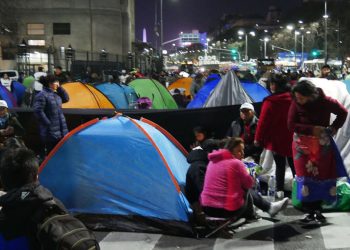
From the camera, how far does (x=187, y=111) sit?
9477mm

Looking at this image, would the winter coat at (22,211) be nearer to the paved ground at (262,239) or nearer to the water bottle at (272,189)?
the paved ground at (262,239)

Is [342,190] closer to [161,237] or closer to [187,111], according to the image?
[161,237]

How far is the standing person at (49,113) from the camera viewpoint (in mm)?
9113

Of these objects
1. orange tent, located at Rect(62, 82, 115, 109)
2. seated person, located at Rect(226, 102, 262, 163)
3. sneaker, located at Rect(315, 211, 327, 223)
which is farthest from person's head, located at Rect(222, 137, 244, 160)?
orange tent, located at Rect(62, 82, 115, 109)

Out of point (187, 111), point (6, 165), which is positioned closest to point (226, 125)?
point (187, 111)

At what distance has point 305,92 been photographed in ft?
21.0

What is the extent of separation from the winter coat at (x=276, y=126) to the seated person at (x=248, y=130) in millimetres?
838

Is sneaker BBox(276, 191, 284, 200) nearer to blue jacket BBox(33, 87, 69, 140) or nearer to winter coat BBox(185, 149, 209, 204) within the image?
winter coat BBox(185, 149, 209, 204)


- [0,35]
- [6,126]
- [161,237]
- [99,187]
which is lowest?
[161,237]

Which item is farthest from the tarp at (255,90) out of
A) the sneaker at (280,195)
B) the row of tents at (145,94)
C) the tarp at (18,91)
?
the tarp at (18,91)

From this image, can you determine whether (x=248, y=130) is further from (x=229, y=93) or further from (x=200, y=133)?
(x=229, y=93)

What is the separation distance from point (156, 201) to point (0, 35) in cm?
4019

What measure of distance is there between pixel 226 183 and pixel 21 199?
11.3ft

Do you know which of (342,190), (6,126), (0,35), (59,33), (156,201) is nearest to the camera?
(156,201)
